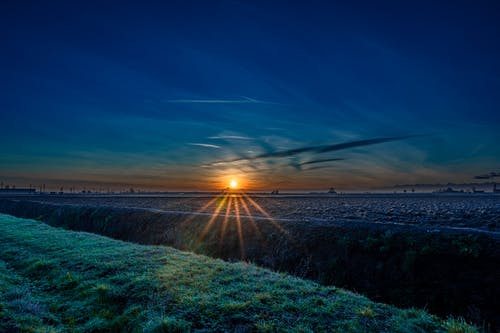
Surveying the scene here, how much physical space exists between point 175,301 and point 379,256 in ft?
38.6

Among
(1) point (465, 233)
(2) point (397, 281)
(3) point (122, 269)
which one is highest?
(1) point (465, 233)

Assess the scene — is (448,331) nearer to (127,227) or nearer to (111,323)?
(111,323)

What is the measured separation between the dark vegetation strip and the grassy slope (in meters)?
3.87

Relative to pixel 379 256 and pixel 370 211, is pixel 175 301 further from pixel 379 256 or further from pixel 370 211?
pixel 370 211

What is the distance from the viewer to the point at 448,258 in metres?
14.3

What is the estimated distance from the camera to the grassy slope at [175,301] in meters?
8.38

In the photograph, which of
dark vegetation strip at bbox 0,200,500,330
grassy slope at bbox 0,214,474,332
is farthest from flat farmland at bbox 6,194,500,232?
grassy slope at bbox 0,214,474,332

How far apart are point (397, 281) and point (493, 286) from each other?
3733 millimetres

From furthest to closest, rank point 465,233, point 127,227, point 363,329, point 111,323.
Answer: point 127,227
point 465,233
point 111,323
point 363,329

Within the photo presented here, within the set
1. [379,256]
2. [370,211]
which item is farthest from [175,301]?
[370,211]

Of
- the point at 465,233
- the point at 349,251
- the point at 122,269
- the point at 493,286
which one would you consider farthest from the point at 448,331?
the point at 122,269

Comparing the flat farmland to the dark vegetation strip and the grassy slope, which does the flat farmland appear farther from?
the grassy slope

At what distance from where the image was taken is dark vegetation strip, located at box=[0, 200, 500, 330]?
12.5m

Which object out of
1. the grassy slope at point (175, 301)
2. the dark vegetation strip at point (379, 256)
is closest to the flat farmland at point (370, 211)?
the dark vegetation strip at point (379, 256)
